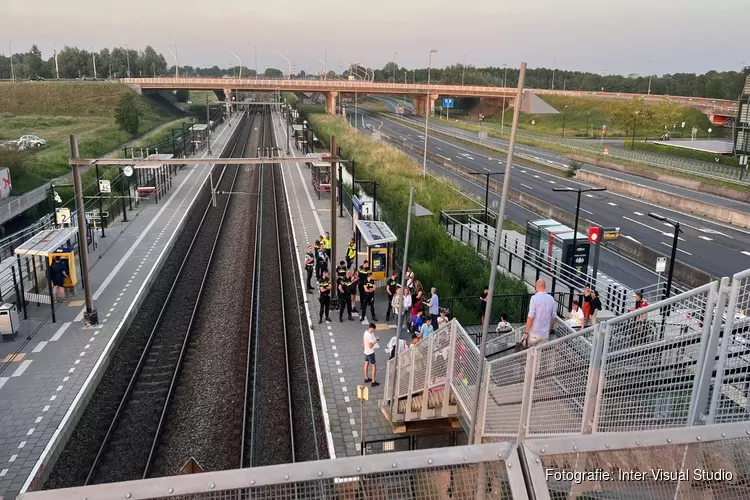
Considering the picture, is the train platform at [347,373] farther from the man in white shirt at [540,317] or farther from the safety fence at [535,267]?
the safety fence at [535,267]

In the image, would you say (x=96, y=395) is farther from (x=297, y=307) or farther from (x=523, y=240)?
(x=523, y=240)

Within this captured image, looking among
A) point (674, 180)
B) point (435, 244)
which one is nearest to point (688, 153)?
point (674, 180)

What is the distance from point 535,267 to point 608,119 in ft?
226

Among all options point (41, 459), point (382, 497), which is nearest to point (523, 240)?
point (41, 459)

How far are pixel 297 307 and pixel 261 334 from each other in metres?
2.18

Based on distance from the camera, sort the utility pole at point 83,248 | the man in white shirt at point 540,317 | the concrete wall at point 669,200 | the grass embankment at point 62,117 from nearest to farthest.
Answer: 1. the man in white shirt at point 540,317
2. the utility pole at point 83,248
3. the concrete wall at point 669,200
4. the grass embankment at point 62,117

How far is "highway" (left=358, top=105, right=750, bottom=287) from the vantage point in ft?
78.8

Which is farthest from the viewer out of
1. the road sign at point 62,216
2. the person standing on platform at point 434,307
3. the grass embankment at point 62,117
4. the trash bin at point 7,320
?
the grass embankment at point 62,117

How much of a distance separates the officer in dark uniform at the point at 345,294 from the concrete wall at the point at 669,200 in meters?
22.4

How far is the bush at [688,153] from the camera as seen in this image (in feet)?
144

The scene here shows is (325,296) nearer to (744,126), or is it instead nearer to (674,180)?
(674,180)

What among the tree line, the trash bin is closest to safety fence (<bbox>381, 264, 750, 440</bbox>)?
the trash bin

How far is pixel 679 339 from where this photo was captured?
5.14 metres

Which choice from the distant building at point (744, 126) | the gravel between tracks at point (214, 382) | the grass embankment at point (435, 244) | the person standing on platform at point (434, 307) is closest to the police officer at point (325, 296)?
the gravel between tracks at point (214, 382)
